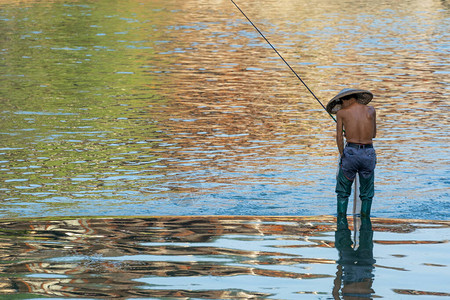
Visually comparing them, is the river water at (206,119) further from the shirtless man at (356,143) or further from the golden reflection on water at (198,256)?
the golden reflection on water at (198,256)

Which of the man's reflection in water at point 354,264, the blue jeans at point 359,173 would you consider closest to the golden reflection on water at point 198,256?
the man's reflection in water at point 354,264

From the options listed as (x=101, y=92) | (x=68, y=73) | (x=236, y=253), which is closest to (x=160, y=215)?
(x=236, y=253)

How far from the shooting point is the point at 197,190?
428 inches

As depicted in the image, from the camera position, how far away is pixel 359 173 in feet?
29.3

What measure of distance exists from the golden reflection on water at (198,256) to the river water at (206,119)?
2.91 feet

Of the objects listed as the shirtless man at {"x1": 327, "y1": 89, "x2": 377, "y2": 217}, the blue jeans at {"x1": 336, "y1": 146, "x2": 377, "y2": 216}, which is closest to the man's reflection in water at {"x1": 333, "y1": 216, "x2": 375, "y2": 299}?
the blue jeans at {"x1": 336, "y1": 146, "x2": 377, "y2": 216}

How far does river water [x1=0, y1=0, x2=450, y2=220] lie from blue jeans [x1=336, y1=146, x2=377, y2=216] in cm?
59

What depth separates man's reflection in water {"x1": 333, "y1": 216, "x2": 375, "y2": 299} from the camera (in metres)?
6.47

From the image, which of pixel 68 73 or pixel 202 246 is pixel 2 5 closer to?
pixel 68 73

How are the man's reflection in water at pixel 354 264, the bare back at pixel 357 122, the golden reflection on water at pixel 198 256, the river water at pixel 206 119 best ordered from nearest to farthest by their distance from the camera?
the man's reflection in water at pixel 354 264 → the golden reflection on water at pixel 198 256 → the bare back at pixel 357 122 → the river water at pixel 206 119

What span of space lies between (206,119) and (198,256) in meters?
8.88

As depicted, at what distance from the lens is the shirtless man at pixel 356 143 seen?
8812 millimetres

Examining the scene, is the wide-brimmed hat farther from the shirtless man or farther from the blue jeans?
the blue jeans

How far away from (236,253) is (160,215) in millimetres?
2104
